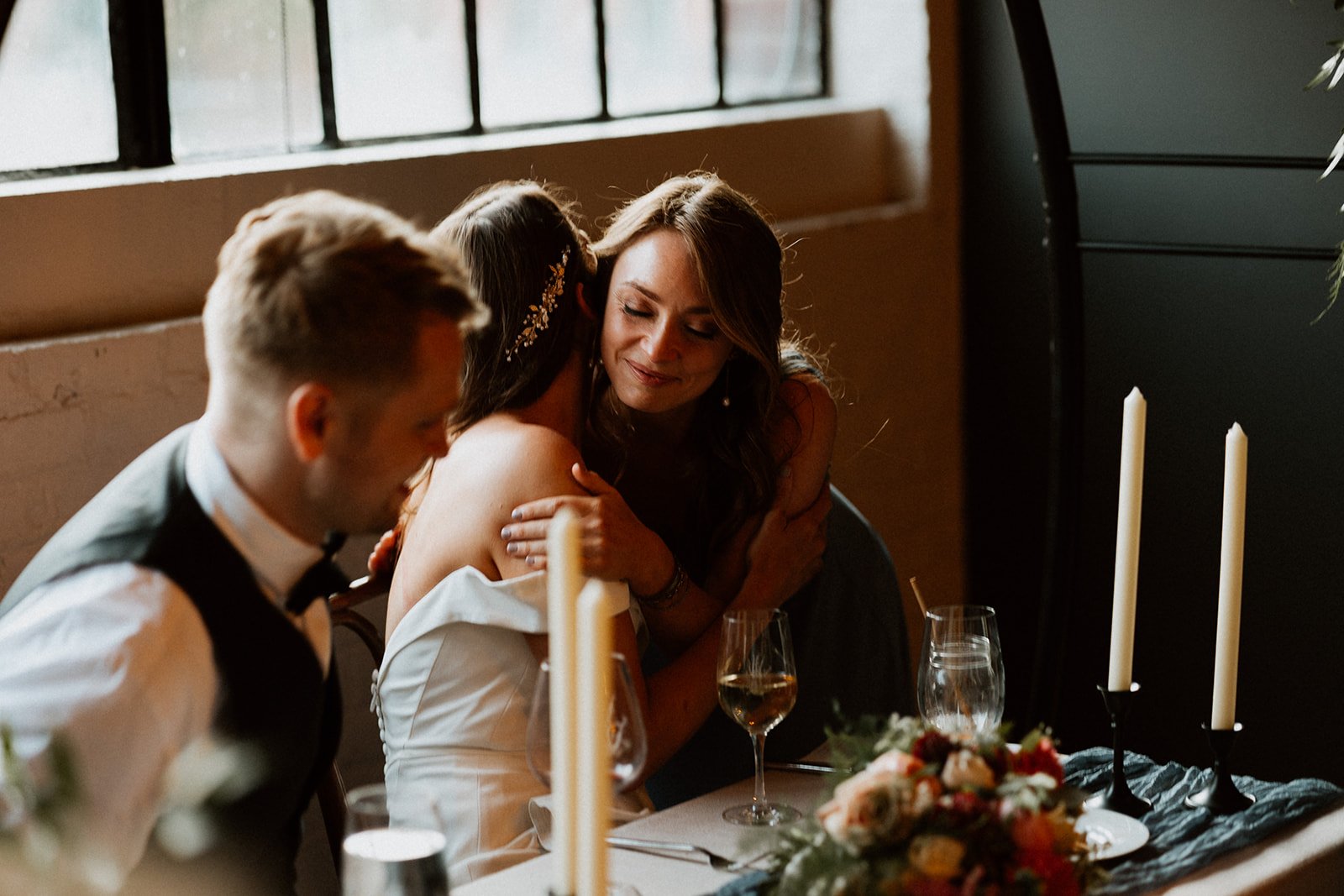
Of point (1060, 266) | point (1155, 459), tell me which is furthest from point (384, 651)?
point (1155, 459)

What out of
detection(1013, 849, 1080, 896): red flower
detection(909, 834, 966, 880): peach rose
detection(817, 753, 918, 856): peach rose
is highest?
detection(817, 753, 918, 856): peach rose

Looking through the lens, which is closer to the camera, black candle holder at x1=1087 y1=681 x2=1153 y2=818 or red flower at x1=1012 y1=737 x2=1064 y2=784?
red flower at x1=1012 y1=737 x2=1064 y2=784

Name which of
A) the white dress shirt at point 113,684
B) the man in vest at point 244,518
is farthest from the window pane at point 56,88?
the white dress shirt at point 113,684

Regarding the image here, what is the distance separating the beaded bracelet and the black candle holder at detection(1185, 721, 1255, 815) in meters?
0.81

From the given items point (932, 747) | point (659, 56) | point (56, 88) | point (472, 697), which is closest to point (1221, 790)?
point (932, 747)

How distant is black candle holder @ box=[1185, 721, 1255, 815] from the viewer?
1.80 metres

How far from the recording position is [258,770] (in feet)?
5.15

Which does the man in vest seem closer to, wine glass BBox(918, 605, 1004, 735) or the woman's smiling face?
wine glass BBox(918, 605, 1004, 735)

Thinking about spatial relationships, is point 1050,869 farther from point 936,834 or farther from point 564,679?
point 564,679

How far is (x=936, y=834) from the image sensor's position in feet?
4.20

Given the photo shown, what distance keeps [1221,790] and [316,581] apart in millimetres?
1019

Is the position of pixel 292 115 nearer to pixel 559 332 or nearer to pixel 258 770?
pixel 559 332

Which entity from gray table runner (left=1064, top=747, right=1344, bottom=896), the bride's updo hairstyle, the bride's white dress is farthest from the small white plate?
the bride's updo hairstyle

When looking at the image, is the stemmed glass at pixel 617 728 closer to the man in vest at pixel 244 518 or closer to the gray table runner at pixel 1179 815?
the man in vest at pixel 244 518
